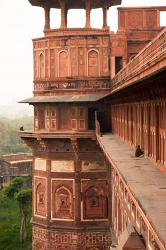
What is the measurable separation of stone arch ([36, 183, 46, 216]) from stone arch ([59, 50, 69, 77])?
18.0 feet

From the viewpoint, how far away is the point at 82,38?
24219 millimetres

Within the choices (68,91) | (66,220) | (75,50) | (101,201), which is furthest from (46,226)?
(75,50)

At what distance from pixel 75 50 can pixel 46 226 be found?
27.5 feet

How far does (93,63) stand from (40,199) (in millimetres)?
7069

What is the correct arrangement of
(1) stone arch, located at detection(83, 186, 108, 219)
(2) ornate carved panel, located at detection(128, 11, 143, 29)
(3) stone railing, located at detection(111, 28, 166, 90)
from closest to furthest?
(3) stone railing, located at detection(111, 28, 166, 90) < (1) stone arch, located at detection(83, 186, 108, 219) < (2) ornate carved panel, located at detection(128, 11, 143, 29)

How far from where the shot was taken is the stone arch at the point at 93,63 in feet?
80.1

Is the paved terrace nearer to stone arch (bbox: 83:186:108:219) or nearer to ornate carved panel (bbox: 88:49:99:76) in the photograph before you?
stone arch (bbox: 83:186:108:219)

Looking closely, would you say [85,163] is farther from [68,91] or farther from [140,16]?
[140,16]

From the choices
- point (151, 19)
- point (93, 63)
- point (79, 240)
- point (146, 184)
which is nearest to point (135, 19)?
point (151, 19)

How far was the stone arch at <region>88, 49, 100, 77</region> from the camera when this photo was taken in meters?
24.4

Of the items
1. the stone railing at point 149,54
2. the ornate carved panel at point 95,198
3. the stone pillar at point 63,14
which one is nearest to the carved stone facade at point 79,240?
the ornate carved panel at point 95,198

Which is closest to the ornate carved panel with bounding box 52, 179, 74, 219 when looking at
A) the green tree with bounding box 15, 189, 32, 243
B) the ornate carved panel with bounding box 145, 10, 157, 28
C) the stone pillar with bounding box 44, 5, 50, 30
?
the stone pillar with bounding box 44, 5, 50, 30

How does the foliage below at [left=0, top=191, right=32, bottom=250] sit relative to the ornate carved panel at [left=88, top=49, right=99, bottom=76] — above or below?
below

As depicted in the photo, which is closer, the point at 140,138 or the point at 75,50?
the point at 140,138
